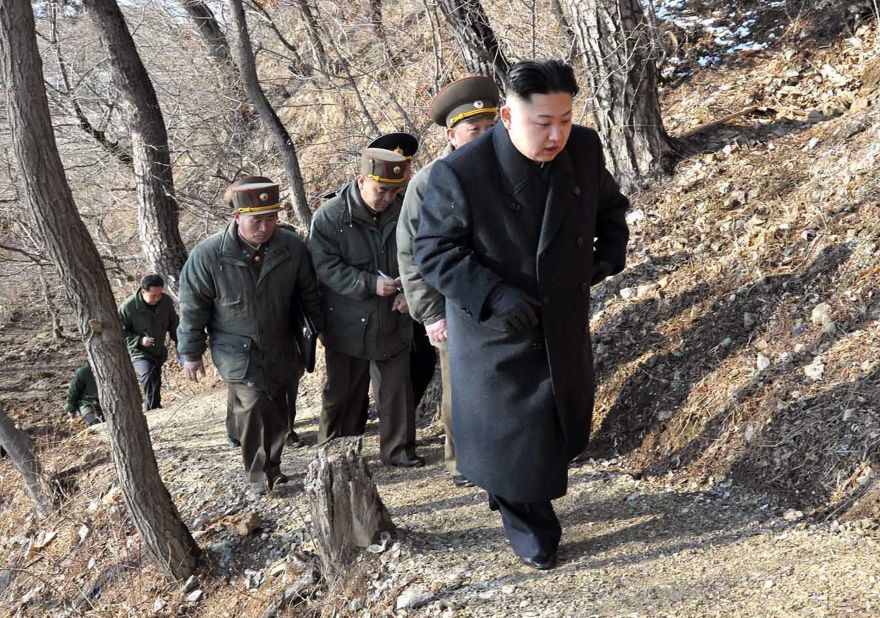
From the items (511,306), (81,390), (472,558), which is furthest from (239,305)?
(81,390)

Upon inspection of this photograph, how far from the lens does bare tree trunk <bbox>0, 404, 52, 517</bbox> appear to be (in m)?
7.04

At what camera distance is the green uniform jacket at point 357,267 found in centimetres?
537

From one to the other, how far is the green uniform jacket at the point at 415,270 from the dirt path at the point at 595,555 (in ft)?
3.90

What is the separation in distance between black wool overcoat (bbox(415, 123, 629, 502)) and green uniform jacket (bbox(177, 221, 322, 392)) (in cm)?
187

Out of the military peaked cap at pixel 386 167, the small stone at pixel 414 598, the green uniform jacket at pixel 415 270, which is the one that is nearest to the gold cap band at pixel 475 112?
the green uniform jacket at pixel 415 270

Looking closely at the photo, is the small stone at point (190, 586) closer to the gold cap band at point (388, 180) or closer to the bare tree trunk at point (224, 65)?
the gold cap band at point (388, 180)

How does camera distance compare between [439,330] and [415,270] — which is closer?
[439,330]

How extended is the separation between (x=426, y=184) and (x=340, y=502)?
5.44 ft

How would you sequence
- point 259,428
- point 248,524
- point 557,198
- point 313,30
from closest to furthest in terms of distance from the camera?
1. point 557,198
2. point 248,524
3. point 259,428
4. point 313,30

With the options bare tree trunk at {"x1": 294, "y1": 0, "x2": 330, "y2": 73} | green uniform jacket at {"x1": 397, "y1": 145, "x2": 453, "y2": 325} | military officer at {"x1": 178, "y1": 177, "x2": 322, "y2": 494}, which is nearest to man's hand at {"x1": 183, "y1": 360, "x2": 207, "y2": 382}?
military officer at {"x1": 178, "y1": 177, "x2": 322, "y2": 494}

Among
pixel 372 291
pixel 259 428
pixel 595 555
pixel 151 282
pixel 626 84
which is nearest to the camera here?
pixel 595 555

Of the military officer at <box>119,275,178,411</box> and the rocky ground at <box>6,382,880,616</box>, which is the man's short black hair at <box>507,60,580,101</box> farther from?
the military officer at <box>119,275,178,411</box>

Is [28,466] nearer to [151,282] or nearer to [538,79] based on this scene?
[151,282]

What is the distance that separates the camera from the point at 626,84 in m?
6.98
